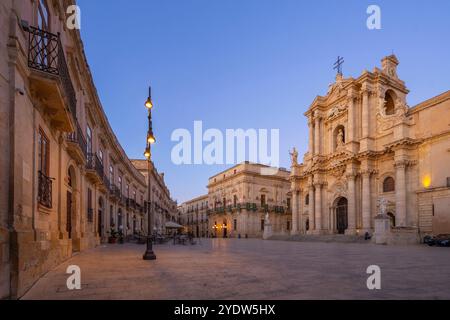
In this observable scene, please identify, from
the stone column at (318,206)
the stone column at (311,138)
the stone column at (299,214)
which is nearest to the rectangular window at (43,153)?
the stone column at (318,206)

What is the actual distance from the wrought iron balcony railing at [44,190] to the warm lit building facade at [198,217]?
208 feet

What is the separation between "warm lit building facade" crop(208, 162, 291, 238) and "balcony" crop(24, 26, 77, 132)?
48.2 metres

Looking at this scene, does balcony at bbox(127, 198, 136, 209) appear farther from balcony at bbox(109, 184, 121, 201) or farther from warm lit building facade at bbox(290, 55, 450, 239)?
warm lit building facade at bbox(290, 55, 450, 239)

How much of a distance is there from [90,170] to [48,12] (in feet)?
28.8

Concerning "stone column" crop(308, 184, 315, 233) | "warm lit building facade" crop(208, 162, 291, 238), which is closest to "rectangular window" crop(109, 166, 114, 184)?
"stone column" crop(308, 184, 315, 233)

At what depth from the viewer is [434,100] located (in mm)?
26797

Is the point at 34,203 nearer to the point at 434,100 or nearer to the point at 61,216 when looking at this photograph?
the point at 61,216

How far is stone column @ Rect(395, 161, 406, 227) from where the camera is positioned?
27281 mm

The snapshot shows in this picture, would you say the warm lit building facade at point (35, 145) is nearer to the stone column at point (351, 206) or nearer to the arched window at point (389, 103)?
the stone column at point (351, 206)

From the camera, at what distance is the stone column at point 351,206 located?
32.0 metres

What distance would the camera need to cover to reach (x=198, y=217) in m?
80.8

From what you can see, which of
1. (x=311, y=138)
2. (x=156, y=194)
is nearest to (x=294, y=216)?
(x=311, y=138)

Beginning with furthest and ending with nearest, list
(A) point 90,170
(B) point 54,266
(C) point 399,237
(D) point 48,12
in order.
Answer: (C) point 399,237 → (A) point 90,170 → (D) point 48,12 → (B) point 54,266
